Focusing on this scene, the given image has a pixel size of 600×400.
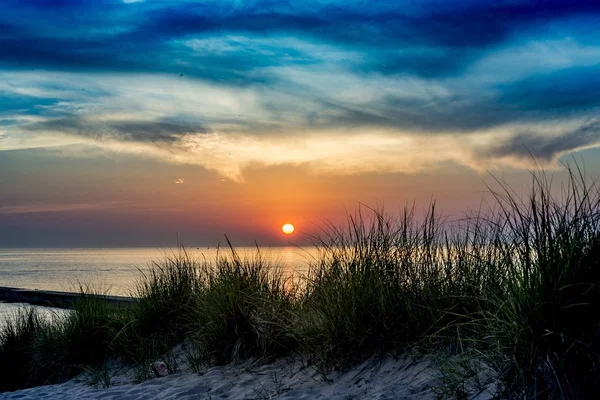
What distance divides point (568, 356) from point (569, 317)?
28cm

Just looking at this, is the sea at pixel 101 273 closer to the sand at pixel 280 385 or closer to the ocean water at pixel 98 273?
the ocean water at pixel 98 273

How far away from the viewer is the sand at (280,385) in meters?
4.69

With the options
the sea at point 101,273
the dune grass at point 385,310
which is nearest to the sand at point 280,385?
the dune grass at point 385,310

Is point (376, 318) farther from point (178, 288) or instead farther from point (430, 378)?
point (178, 288)

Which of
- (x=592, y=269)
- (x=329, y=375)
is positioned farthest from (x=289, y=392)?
(x=592, y=269)

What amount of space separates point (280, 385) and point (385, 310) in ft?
Answer: 4.24

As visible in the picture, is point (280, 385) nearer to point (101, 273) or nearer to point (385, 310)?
point (385, 310)

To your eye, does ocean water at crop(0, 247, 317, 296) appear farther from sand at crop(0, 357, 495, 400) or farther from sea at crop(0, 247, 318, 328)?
sand at crop(0, 357, 495, 400)

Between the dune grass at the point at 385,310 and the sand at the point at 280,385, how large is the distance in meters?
0.20

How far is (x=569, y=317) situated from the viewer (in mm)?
3797

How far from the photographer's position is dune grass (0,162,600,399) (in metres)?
3.74

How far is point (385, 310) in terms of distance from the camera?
552cm

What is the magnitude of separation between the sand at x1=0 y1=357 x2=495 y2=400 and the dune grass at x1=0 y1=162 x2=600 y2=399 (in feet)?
0.64

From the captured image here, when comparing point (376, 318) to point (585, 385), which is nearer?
point (585, 385)
